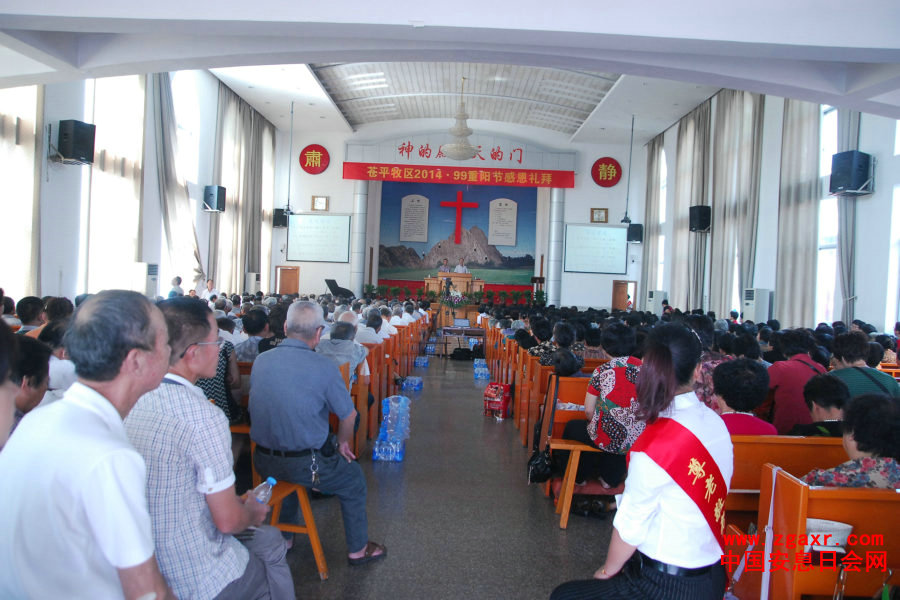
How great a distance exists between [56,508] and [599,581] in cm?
126

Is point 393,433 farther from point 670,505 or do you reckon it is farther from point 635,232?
point 635,232

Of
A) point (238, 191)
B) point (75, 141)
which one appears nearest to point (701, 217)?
point (238, 191)

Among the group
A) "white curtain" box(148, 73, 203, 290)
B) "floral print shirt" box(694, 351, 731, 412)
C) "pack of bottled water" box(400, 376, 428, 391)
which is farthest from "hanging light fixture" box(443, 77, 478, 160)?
"floral print shirt" box(694, 351, 731, 412)

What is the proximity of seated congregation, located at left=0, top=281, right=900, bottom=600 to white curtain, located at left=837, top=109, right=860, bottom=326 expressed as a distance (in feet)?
17.0

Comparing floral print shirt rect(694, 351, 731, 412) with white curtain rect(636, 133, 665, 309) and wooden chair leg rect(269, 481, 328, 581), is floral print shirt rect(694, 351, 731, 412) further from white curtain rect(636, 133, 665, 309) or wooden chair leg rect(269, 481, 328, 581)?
white curtain rect(636, 133, 665, 309)

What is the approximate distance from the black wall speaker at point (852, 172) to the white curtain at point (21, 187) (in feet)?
32.4

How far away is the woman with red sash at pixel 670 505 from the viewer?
1.45 metres

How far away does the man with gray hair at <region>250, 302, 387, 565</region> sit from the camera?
2.46 m

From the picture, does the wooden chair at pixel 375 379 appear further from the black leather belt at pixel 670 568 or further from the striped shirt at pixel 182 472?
the black leather belt at pixel 670 568

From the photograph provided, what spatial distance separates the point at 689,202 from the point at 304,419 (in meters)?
13.1

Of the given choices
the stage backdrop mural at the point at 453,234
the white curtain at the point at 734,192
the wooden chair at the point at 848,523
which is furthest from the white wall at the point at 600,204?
the wooden chair at the point at 848,523

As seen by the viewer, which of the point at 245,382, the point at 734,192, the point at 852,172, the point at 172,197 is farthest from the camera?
the point at 734,192

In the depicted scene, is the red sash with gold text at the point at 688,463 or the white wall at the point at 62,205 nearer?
the red sash with gold text at the point at 688,463

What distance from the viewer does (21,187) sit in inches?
284
